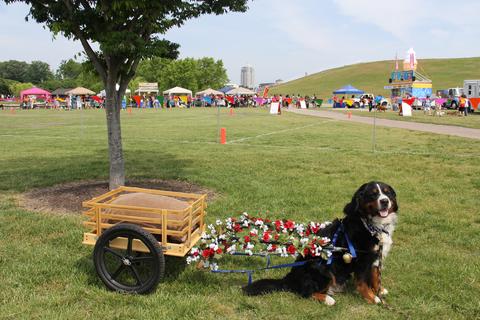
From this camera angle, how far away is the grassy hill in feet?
332

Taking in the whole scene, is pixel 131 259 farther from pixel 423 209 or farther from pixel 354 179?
pixel 354 179

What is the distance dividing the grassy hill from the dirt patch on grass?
304ft

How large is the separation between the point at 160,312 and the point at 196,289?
0.52m

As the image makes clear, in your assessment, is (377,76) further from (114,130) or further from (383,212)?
(383,212)

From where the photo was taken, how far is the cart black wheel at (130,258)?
3.62m

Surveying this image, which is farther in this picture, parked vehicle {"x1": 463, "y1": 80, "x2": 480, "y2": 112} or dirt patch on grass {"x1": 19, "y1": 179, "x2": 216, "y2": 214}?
parked vehicle {"x1": 463, "y1": 80, "x2": 480, "y2": 112}

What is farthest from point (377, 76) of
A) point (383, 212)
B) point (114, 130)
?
point (383, 212)

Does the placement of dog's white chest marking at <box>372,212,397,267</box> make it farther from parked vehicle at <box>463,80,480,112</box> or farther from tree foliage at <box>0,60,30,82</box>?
tree foliage at <box>0,60,30,82</box>

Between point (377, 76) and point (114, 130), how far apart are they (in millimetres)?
118950

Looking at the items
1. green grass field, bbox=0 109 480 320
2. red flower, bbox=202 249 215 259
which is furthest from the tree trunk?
red flower, bbox=202 249 215 259

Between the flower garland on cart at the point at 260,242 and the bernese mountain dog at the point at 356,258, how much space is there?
0.14 m

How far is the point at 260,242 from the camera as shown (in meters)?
3.92

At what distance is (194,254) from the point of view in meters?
3.74

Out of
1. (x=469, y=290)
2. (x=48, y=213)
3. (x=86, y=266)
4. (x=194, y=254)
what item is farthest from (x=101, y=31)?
(x=469, y=290)
